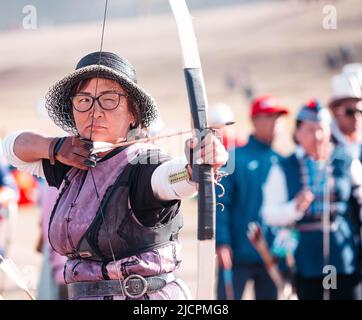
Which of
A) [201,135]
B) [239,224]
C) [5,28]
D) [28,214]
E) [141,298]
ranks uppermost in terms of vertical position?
[5,28]

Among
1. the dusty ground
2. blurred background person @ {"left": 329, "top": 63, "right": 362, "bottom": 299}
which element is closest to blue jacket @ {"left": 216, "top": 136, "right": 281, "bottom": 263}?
blurred background person @ {"left": 329, "top": 63, "right": 362, "bottom": 299}

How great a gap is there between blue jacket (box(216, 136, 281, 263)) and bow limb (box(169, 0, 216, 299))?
3005mm

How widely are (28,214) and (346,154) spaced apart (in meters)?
8.15

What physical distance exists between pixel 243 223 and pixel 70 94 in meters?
2.95

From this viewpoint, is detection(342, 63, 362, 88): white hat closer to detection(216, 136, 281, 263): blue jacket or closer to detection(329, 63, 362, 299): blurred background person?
detection(329, 63, 362, 299): blurred background person

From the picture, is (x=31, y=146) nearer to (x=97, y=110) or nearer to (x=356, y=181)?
(x=97, y=110)

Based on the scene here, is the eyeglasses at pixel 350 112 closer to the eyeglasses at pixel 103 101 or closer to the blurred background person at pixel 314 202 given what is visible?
the blurred background person at pixel 314 202

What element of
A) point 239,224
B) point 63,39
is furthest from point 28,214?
point 63,39

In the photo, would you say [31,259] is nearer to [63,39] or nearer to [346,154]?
[346,154]

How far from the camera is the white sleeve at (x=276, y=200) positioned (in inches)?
254

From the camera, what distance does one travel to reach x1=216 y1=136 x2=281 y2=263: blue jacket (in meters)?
6.90

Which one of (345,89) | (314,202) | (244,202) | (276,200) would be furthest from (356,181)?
(244,202)
